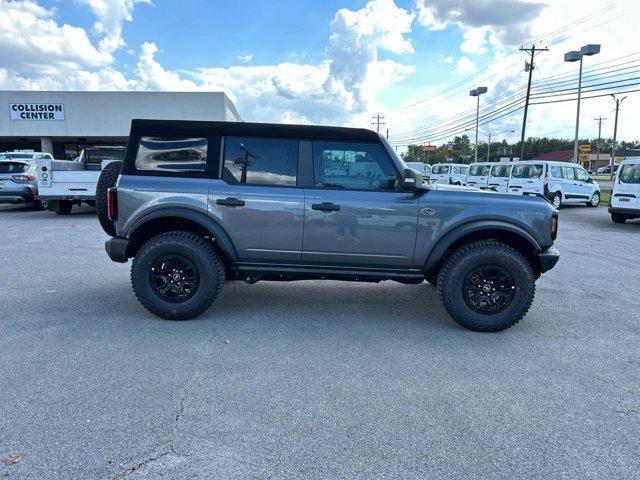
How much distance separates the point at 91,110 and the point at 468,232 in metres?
34.7

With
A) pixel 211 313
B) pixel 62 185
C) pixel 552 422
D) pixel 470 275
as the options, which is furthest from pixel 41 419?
pixel 62 185

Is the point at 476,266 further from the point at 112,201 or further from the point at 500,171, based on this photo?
the point at 500,171

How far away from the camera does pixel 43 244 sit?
887 cm

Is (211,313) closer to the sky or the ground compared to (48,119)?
closer to the ground

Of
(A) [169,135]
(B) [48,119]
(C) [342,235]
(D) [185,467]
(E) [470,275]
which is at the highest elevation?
(B) [48,119]

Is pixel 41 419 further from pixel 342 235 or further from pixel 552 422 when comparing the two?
pixel 552 422

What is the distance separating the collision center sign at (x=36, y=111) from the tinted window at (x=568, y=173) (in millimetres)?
32567

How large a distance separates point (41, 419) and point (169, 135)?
2.85 meters

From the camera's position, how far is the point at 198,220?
4.49 metres

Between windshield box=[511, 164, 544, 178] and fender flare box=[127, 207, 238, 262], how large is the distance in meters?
17.1

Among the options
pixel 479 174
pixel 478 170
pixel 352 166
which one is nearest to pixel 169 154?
pixel 352 166

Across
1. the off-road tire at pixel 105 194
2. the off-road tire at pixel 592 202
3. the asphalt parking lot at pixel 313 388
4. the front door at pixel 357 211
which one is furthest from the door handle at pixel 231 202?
the off-road tire at pixel 592 202

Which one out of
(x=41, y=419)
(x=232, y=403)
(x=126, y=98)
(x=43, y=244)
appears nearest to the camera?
(x=41, y=419)

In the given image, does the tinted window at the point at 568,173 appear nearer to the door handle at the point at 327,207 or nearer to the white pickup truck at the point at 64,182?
the white pickup truck at the point at 64,182
